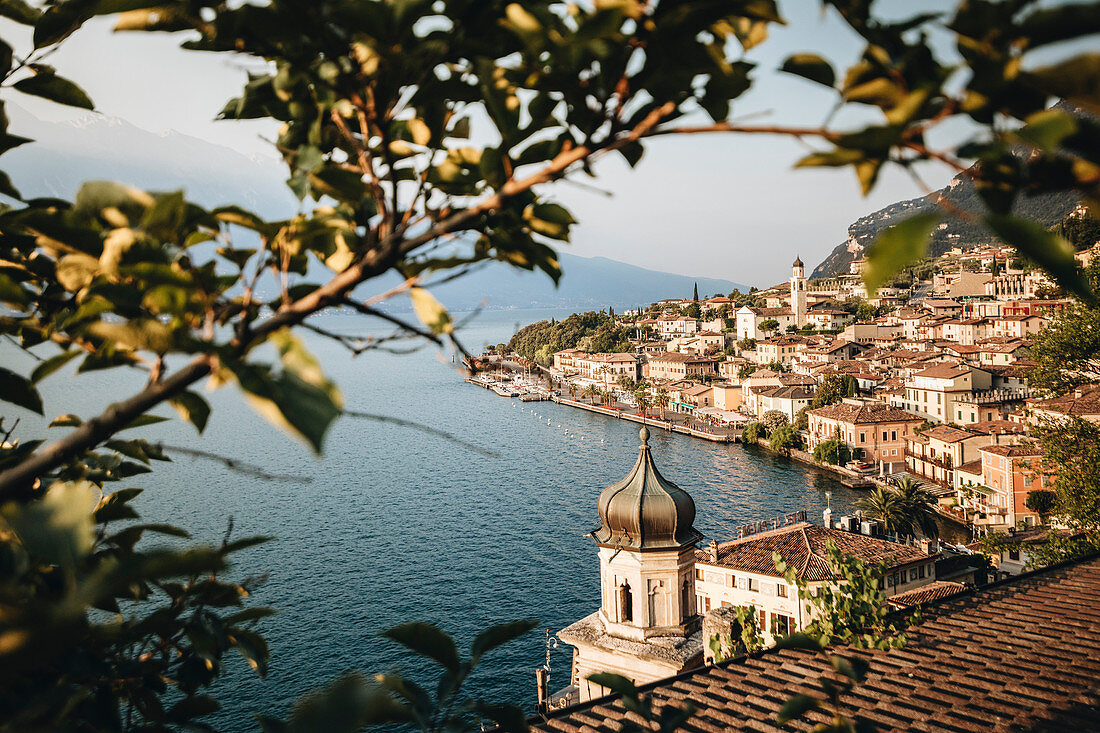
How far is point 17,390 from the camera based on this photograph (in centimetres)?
105

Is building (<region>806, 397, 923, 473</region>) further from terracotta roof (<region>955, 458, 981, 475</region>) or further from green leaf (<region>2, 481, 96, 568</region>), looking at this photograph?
green leaf (<region>2, 481, 96, 568</region>)

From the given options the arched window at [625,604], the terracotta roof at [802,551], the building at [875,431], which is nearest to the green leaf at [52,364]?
the arched window at [625,604]

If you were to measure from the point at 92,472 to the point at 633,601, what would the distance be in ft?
25.4

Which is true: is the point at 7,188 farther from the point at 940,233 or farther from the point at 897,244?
the point at 940,233

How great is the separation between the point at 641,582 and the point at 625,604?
39 centimetres

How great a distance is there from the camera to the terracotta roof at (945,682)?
313 cm

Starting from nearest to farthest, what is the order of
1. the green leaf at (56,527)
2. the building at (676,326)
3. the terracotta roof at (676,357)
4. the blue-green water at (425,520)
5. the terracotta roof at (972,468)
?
the green leaf at (56,527), the blue-green water at (425,520), the terracotta roof at (972,468), the terracotta roof at (676,357), the building at (676,326)

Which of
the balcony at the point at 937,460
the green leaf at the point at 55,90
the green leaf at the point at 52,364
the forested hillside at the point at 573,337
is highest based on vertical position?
the forested hillside at the point at 573,337

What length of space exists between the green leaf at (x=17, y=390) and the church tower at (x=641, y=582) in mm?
7532

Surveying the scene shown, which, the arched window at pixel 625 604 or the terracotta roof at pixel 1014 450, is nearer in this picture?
the arched window at pixel 625 604

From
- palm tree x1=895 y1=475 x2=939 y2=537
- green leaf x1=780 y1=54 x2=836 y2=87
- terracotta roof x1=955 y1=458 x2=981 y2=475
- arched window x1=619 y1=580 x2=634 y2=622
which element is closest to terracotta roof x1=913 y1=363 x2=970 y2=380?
terracotta roof x1=955 y1=458 x2=981 y2=475

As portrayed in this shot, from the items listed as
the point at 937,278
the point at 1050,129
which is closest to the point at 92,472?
the point at 1050,129

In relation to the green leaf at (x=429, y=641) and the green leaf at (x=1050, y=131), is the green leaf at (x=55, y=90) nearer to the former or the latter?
the green leaf at (x=429, y=641)

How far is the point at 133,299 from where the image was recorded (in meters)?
0.79
